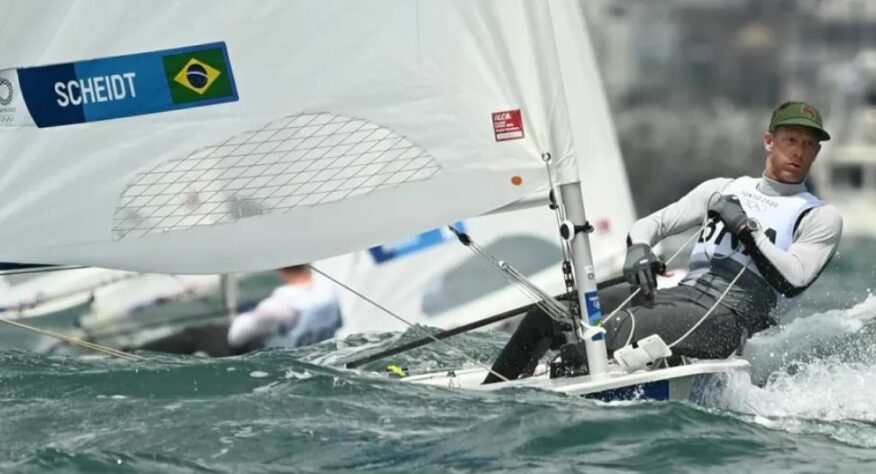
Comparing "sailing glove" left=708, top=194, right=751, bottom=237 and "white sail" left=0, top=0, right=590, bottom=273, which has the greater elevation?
"white sail" left=0, top=0, right=590, bottom=273

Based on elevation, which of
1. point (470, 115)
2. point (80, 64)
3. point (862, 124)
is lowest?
point (470, 115)

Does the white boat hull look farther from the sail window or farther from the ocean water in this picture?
the sail window

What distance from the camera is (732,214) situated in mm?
4242

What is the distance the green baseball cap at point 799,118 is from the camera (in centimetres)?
437

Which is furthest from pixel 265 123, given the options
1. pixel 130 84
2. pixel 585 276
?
pixel 585 276

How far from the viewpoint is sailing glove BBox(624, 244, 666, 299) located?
4.21 m

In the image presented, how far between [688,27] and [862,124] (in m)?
3.45

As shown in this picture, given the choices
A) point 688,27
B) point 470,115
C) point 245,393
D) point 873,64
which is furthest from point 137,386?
point 873,64

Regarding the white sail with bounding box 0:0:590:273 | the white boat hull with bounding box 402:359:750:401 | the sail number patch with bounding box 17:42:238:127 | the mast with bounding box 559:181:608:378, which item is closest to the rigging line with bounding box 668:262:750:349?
the white boat hull with bounding box 402:359:750:401

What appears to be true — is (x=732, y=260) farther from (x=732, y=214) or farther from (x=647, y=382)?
(x=647, y=382)

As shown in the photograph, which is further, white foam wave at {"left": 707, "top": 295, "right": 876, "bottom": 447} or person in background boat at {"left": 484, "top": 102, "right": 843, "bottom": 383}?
person in background boat at {"left": 484, "top": 102, "right": 843, "bottom": 383}

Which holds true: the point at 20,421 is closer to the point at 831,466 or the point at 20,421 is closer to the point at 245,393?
the point at 245,393

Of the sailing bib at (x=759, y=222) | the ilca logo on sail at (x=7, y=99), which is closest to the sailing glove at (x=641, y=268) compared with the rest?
the sailing bib at (x=759, y=222)

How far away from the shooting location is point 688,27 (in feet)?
43.2
